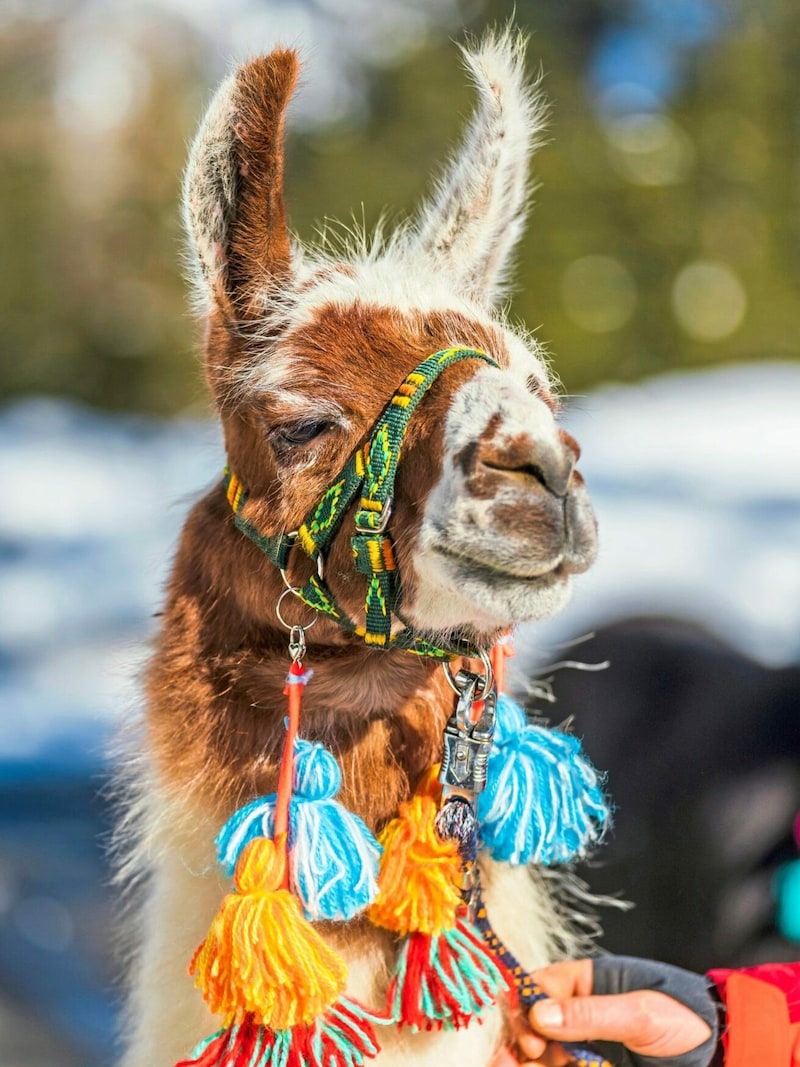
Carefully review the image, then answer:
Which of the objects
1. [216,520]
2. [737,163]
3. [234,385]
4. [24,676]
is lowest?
[24,676]

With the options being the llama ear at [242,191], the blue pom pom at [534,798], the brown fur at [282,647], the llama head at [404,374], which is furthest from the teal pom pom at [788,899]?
the llama ear at [242,191]

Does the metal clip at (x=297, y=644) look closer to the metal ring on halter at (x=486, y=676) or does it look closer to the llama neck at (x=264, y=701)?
the llama neck at (x=264, y=701)

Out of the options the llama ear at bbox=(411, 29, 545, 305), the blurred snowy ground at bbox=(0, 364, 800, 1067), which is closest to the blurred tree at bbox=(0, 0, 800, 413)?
the blurred snowy ground at bbox=(0, 364, 800, 1067)

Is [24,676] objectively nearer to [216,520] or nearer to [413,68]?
[216,520]

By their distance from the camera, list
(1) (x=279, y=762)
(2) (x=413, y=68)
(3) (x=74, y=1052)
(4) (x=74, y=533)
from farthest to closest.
A: (2) (x=413, y=68)
(4) (x=74, y=533)
(3) (x=74, y=1052)
(1) (x=279, y=762)

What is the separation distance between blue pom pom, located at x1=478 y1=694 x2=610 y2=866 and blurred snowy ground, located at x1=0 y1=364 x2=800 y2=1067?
1.40 m

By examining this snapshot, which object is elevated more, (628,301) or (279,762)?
(628,301)

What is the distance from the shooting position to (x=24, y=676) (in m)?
4.40

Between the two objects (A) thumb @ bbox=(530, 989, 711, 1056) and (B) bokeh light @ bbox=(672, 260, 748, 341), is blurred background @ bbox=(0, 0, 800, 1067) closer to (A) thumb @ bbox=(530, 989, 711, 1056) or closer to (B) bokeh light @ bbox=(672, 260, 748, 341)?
(B) bokeh light @ bbox=(672, 260, 748, 341)

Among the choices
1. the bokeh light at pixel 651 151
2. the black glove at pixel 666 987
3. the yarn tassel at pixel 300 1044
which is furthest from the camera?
the bokeh light at pixel 651 151

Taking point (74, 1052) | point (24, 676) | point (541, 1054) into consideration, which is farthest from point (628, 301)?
point (541, 1054)

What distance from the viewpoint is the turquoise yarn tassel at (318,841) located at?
4.38 feet

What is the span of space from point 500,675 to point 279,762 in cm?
34

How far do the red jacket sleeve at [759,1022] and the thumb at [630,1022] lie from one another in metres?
0.04
